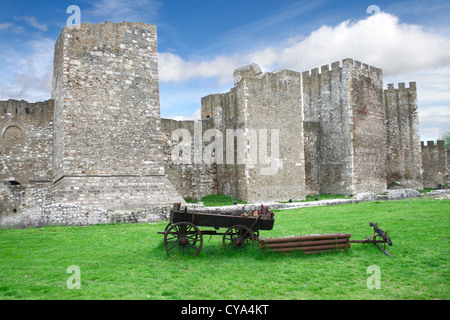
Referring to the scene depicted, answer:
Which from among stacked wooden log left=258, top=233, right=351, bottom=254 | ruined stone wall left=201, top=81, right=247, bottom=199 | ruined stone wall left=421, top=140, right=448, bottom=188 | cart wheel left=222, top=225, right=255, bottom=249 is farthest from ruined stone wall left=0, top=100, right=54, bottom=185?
ruined stone wall left=421, top=140, right=448, bottom=188

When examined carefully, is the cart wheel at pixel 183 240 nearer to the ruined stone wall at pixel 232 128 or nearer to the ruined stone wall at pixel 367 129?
the ruined stone wall at pixel 232 128

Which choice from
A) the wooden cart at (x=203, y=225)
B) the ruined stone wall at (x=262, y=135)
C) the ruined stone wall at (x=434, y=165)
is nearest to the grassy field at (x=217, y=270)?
the wooden cart at (x=203, y=225)

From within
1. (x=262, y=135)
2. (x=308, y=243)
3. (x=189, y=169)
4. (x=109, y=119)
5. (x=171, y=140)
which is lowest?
(x=308, y=243)

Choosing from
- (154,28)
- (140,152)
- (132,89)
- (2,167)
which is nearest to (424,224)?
(140,152)

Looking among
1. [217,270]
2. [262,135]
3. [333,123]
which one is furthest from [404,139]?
[217,270]

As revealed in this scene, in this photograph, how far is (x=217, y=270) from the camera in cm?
728

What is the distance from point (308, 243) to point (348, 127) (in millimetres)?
20030

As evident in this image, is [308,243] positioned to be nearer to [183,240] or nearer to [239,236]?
[239,236]

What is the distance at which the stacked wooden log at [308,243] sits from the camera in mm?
8078

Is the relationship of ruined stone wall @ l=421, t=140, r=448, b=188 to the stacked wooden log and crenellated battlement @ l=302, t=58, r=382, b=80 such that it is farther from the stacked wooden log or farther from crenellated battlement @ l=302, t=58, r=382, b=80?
the stacked wooden log

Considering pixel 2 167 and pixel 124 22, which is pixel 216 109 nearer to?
pixel 124 22

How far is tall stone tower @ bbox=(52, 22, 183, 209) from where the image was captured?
15.1 metres

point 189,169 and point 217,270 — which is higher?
point 189,169

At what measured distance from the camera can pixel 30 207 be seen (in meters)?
14.7
